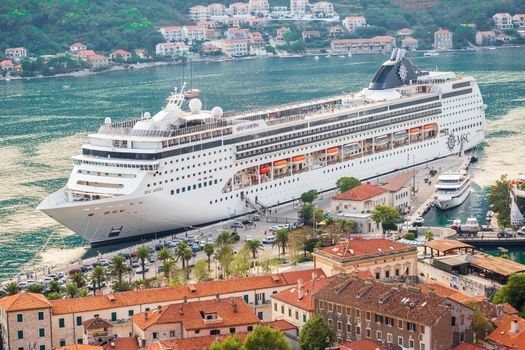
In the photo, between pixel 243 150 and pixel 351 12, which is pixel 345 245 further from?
pixel 351 12

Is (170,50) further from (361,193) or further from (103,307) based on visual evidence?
(103,307)

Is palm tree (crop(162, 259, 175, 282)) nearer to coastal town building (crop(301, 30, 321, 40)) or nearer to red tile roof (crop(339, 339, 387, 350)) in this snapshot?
red tile roof (crop(339, 339, 387, 350))

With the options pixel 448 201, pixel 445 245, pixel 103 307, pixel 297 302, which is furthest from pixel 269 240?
pixel 103 307

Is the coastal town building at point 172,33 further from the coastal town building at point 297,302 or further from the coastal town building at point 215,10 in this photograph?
the coastal town building at point 297,302

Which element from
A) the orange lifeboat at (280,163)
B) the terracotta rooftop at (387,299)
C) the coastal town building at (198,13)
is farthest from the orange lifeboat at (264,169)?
the coastal town building at (198,13)

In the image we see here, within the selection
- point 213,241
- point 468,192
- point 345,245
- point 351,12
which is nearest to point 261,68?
point 351,12
